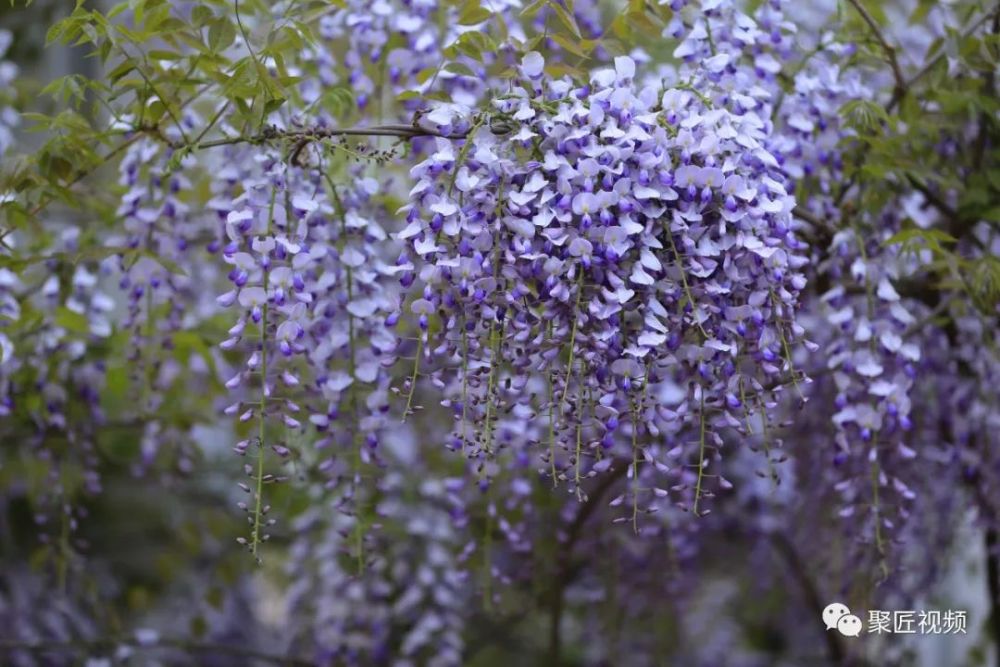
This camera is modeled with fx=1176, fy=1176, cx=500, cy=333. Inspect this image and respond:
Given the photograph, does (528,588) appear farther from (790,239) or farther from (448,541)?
(790,239)

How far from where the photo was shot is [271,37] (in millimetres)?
1975

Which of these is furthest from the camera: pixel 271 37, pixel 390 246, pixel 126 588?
pixel 126 588

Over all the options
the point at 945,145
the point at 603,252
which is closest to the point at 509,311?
the point at 603,252

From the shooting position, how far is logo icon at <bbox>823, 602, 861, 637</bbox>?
258cm

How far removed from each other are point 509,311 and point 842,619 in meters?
1.28

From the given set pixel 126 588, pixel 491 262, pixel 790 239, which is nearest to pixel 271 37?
pixel 491 262

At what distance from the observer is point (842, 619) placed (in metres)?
2.62

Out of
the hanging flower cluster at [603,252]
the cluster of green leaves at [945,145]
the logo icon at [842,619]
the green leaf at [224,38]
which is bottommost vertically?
the logo icon at [842,619]

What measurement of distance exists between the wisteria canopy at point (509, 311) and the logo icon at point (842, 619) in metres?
0.08

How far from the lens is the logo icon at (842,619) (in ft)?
8.45

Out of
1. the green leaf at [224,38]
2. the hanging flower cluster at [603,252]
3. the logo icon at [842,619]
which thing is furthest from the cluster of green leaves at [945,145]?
the green leaf at [224,38]

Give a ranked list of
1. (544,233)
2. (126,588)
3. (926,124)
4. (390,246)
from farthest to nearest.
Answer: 1. (126,588)
2. (390,246)
3. (926,124)
4. (544,233)

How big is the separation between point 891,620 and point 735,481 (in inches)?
32.2

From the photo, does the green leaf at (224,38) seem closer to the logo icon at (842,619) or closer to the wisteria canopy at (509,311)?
the wisteria canopy at (509,311)
